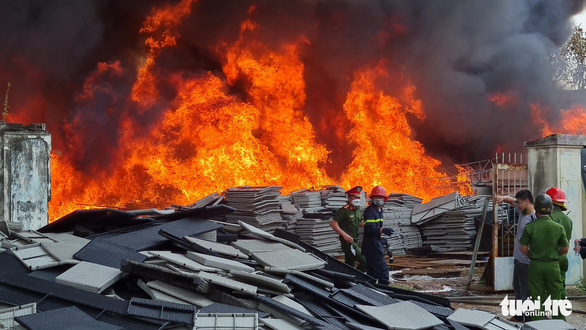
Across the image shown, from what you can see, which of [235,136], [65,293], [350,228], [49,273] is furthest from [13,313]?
[235,136]

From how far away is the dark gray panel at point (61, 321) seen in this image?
5.07 metres

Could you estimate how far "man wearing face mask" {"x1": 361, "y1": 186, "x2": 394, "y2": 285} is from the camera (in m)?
8.91

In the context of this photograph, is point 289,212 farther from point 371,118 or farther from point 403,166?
point 371,118

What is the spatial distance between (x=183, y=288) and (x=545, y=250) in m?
4.00

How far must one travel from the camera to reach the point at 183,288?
6.02m

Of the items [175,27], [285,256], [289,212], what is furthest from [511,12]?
[285,256]

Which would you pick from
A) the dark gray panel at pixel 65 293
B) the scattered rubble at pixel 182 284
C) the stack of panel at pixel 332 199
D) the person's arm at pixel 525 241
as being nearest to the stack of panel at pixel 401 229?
the stack of panel at pixel 332 199

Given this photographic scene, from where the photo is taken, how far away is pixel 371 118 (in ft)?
75.0

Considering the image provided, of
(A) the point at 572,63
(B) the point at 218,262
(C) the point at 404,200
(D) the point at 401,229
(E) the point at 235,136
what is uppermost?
(A) the point at 572,63

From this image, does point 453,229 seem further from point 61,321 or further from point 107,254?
point 61,321

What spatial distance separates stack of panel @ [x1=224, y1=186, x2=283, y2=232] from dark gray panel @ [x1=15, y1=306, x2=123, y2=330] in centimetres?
823

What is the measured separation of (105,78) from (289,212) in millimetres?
10276

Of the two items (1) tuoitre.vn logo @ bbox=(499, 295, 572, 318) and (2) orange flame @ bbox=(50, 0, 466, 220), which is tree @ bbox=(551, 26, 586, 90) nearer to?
(2) orange flame @ bbox=(50, 0, 466, 220)

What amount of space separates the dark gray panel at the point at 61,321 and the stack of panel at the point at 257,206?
8227mm
